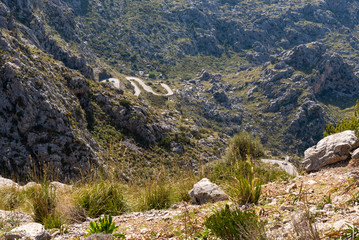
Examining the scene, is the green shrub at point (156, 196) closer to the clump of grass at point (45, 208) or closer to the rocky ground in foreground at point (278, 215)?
the rocky ground in foreground at point (278, 215)

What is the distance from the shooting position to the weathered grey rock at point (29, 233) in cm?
430

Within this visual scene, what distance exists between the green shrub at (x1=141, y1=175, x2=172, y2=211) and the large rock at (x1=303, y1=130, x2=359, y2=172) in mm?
5321

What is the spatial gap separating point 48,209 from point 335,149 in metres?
9.16

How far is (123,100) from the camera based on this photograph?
58.2 m

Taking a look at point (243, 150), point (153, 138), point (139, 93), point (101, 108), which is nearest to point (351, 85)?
point (139, 93)

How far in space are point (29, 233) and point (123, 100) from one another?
55502mm

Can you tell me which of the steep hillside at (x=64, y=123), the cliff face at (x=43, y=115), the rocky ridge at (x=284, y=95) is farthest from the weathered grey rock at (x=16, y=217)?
the rocky ridge at (x=284, y=95)

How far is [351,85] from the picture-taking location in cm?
16375

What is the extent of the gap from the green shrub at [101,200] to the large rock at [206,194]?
86.3 inches

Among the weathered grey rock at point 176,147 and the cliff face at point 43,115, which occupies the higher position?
the cliff face at point 43,115

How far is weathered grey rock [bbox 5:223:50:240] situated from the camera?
4.30 meters

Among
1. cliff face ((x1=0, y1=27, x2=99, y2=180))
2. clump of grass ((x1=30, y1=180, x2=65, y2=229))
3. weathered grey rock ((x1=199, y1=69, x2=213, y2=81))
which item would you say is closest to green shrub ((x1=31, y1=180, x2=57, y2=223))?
clump of grass ((x1=30, y1=180, x2=65, y2=229))

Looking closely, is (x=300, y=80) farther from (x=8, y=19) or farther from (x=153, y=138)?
(x=8, y=19)

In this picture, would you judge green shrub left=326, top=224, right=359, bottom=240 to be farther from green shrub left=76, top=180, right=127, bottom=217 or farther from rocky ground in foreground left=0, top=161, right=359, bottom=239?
green shrub left=76, top=180, right=127, bottom=217
